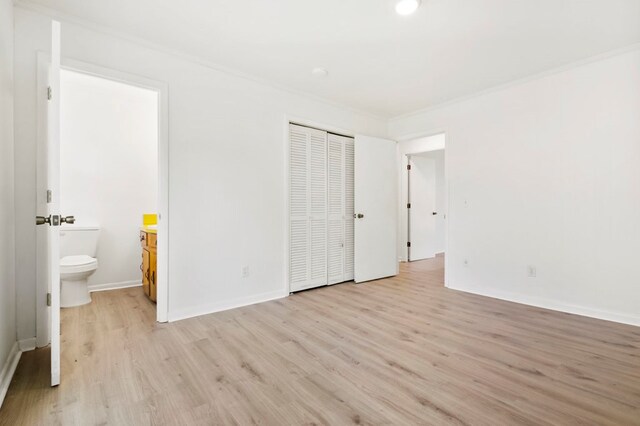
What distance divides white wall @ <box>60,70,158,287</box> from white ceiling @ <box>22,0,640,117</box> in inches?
60.7

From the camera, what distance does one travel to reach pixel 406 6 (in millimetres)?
2102

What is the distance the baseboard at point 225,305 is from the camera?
2.80 meters

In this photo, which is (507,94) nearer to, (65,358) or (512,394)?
(512,394)

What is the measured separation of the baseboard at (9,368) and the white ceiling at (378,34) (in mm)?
2390

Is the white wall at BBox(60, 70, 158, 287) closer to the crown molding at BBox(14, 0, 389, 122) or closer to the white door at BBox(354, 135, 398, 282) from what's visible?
the crown molding at BBox(14, 0, 389, 122)

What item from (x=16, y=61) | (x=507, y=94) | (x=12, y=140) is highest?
(x=507, y=94)

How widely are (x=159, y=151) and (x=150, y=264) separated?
1.31m

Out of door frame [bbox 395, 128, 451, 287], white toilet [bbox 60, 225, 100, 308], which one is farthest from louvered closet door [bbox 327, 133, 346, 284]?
white toilet [bbox 60, 225, 100, 308]

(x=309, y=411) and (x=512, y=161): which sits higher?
(x=512, y=161)

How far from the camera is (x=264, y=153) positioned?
3369 mm

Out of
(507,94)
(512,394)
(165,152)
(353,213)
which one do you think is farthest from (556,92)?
(165,152)

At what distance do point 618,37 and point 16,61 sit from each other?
15.3 ft

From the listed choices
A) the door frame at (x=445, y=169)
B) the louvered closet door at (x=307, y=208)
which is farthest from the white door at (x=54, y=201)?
the door frame at (x=445, y=169)

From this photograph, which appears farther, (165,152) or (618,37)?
(165,152)
